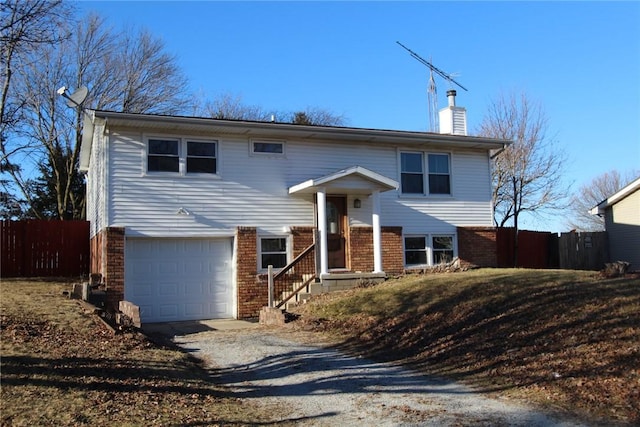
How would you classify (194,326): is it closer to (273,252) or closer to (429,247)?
(273,252)

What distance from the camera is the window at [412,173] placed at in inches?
703

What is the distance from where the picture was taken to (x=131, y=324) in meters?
10.5

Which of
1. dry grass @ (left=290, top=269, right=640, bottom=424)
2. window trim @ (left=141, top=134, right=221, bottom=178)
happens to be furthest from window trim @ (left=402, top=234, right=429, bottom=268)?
window trim @ (left=141, top=134, right=221, bottom=178)

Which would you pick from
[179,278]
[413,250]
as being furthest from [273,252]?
[413,250]

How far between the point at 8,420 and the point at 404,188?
1380 cm

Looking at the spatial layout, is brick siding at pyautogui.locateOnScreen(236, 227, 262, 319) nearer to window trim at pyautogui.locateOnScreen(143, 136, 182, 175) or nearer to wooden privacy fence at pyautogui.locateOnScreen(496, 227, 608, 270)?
window trim at pyautogui.locateOnScreen(143, 136, 182, 175)

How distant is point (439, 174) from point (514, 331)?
9515mm

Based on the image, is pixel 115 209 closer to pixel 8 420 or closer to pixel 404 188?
pixel 404 188

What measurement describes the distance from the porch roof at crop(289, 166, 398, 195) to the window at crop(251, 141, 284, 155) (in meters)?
1.13

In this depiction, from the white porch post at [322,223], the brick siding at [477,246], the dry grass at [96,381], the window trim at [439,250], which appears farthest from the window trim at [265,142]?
the dry grass at [96,381]

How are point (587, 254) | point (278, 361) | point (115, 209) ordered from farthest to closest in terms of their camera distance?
point (587, 254)
point (115, 209)
point (278, 361)

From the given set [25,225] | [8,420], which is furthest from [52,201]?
[8,420]

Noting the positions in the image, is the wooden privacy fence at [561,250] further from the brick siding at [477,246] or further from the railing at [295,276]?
the railing at [295,276]

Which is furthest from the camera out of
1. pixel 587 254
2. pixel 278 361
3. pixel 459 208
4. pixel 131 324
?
pixel 587 254
